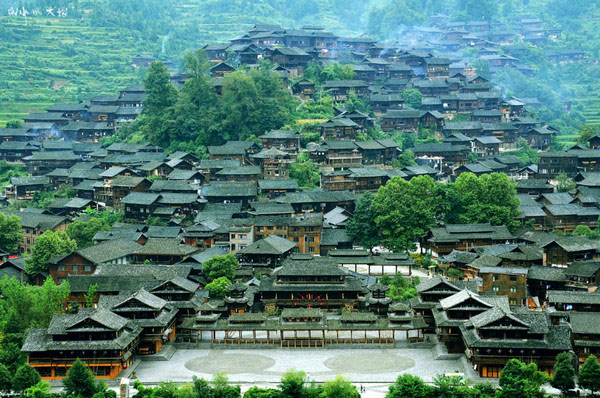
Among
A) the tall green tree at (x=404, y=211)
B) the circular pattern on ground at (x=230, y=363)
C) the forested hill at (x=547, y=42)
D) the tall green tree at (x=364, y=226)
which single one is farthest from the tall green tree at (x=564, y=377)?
the forested hill at (x=547, y=42)

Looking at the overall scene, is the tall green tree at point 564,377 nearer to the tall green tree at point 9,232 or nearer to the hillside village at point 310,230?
the hillside village at point 310,230

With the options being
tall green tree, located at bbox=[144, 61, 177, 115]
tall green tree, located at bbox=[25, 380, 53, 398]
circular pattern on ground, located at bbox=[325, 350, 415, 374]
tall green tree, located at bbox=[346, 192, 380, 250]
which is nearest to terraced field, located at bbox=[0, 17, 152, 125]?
tall green tree, located at bbox=[144, 61, 177, 115]

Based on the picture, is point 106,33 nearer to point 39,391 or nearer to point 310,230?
point 310,230

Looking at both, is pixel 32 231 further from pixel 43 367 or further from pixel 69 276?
pixel 43 367

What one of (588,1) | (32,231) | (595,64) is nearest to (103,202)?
(32,231)

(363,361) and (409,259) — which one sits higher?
(409,259)

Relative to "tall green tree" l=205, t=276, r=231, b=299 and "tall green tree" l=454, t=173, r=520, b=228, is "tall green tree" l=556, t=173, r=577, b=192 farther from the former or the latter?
"tall green tree" l=205, t=276, r=231, b=299
